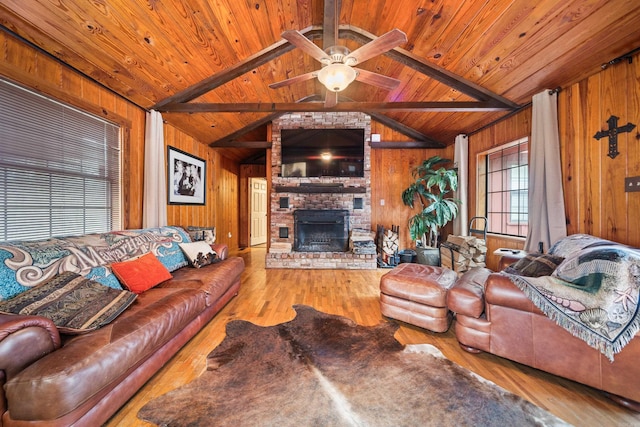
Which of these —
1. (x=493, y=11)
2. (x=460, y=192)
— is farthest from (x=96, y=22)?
(x=460, y=192)

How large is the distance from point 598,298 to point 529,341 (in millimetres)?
465

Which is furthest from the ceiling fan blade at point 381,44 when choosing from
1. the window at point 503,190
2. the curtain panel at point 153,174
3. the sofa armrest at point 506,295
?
the window at point 503,190

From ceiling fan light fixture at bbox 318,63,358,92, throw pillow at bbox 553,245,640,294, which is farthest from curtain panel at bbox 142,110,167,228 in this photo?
throw pillow at bbox 553,245,640,294

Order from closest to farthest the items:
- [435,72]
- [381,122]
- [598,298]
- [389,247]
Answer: [598,298]
[435,72]
[389,247]
[381,122]

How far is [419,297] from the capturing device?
6.82ft

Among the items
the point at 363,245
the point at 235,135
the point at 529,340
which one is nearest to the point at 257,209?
the point at 235,135

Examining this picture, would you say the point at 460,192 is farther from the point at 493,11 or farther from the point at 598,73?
the point at 493,11

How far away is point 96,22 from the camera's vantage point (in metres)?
1.98

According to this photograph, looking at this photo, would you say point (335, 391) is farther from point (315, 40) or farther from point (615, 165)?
point (315, 40)

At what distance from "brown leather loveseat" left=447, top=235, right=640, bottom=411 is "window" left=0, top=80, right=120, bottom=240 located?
3604 millimetres

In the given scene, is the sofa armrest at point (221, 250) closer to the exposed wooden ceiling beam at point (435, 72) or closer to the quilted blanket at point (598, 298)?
the quilted blanket at point (598, 298)

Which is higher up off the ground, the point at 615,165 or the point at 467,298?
the point at 615,165

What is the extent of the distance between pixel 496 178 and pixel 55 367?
17.8 ft

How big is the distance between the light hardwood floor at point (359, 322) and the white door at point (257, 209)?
10.6ft
